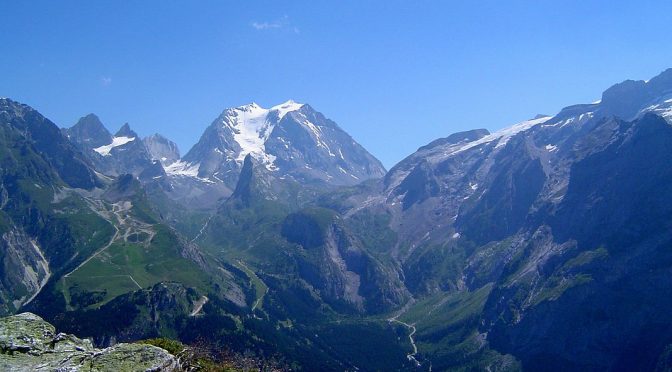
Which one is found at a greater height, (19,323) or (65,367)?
(19,323)

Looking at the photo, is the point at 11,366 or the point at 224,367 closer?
the point at 11,366

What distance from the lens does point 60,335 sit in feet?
213

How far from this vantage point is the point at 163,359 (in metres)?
59.7

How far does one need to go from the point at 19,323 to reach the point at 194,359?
66.0 ft

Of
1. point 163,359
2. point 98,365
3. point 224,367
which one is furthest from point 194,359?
point 98,365

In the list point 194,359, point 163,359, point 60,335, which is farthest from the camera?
point 194,359

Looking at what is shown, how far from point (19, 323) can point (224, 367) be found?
990 inches

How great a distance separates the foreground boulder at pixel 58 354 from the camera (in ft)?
183

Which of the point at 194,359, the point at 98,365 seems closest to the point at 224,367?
the point at 194,359

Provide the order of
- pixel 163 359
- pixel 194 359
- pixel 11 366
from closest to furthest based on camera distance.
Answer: pixel 11 366, pixel 163 359, pixel 194 359

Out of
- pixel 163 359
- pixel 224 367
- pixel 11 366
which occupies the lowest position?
pixel 224 367

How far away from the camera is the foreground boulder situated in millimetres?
55812

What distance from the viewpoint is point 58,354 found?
59.5m

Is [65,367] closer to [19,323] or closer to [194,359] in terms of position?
[19,323]
